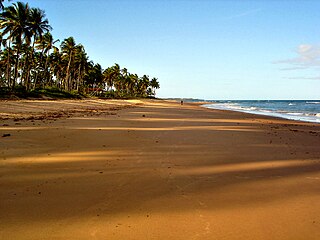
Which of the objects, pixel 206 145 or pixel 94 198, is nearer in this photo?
pixel 94 198

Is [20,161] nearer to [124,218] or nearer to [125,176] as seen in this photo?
[125,176]

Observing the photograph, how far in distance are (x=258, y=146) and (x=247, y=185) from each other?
4.99 metres

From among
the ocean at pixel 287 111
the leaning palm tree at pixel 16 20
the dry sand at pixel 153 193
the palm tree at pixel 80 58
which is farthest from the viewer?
the palm tree at pixel 80 58

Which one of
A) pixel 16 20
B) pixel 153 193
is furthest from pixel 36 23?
pixel 153 193

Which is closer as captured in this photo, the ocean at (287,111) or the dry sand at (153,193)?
the dry sand at (153,193)

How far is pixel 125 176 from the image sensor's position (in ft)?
18.8

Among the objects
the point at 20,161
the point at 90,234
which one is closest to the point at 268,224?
the point at 90,234

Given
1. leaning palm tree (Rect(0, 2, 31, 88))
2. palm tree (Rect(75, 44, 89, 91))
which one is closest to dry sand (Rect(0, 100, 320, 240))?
leaning palm tree (Rect(0, 2, 31, 88))

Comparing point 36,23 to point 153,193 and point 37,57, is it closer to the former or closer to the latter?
point 37,57

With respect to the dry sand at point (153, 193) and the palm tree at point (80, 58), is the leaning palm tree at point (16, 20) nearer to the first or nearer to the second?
the palm tree at point (80, 58)

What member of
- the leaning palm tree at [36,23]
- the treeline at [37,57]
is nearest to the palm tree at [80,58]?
the treeline at [37,57]

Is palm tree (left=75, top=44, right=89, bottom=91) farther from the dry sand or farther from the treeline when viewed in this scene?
the dry sand

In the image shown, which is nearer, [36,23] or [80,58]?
[36,23]

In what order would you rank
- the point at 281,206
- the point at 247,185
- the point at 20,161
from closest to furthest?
1. the point at 281,206
2. the point at 247,185
3. the point at 20,161
